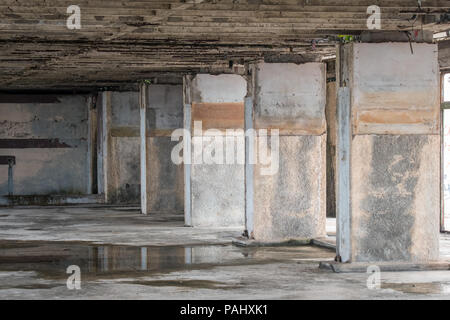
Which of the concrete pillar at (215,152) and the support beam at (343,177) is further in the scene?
the concrete pillar at (215,152)

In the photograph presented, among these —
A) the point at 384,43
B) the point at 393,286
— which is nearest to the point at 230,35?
the point at 384,43

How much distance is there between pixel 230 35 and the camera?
1180cm

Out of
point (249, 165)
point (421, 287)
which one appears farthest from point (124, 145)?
point (421, 287)

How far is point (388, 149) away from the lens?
35.8ft

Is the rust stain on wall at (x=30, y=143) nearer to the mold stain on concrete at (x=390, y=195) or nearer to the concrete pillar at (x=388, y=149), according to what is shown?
the concrete pillar at (x=388, y=149)

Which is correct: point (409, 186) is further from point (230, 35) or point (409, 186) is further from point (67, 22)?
point (67, 22)

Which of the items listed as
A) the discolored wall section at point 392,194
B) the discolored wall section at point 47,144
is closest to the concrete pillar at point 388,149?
the discolored wall section at point 392,194

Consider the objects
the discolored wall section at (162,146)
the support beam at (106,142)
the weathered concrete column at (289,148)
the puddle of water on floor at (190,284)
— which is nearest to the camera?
the puddle of water on floor at (190,284)

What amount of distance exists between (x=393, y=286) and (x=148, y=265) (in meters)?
3.51

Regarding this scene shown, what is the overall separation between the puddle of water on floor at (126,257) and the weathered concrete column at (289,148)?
2.10 ft

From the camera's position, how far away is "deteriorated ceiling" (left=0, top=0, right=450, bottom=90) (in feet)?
31.0

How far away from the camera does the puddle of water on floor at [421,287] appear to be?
9375mm

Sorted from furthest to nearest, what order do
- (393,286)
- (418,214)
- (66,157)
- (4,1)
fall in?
(66,157) < (418,214) < (393,286) < (4,1)

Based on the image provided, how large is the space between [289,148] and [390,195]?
3348 millimetres
